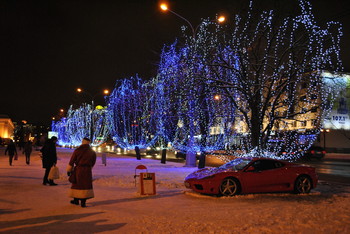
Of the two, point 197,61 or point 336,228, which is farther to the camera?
point 197,61

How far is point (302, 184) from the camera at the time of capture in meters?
11.3

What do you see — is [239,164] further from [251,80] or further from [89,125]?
[89,125]

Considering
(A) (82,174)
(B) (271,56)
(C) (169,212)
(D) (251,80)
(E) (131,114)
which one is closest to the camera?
(C) (169,212)

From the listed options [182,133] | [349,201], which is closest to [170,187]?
[349,201]

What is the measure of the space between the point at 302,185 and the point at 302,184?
0.10ft

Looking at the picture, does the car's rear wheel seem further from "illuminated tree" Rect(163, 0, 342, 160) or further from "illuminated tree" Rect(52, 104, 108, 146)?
"illuminated tree" Rect(52, 104, 108, 146)

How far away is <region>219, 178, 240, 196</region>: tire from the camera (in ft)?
34.0

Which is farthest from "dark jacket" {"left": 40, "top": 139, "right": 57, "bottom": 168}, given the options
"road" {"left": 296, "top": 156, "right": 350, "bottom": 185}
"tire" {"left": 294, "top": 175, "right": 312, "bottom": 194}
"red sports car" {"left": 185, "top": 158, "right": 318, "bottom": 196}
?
"road" {"left": 296, "top": 156, "right": 350, "bottom": 185}

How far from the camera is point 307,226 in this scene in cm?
697

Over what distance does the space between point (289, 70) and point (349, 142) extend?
57699 mm

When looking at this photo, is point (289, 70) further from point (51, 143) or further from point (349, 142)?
point (349, 142)

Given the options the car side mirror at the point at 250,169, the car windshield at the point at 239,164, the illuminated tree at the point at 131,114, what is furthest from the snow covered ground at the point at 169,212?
the illuminated tree at the point at 131,114

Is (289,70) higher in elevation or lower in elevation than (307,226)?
higher

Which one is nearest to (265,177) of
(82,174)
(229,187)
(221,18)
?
(229,187)
